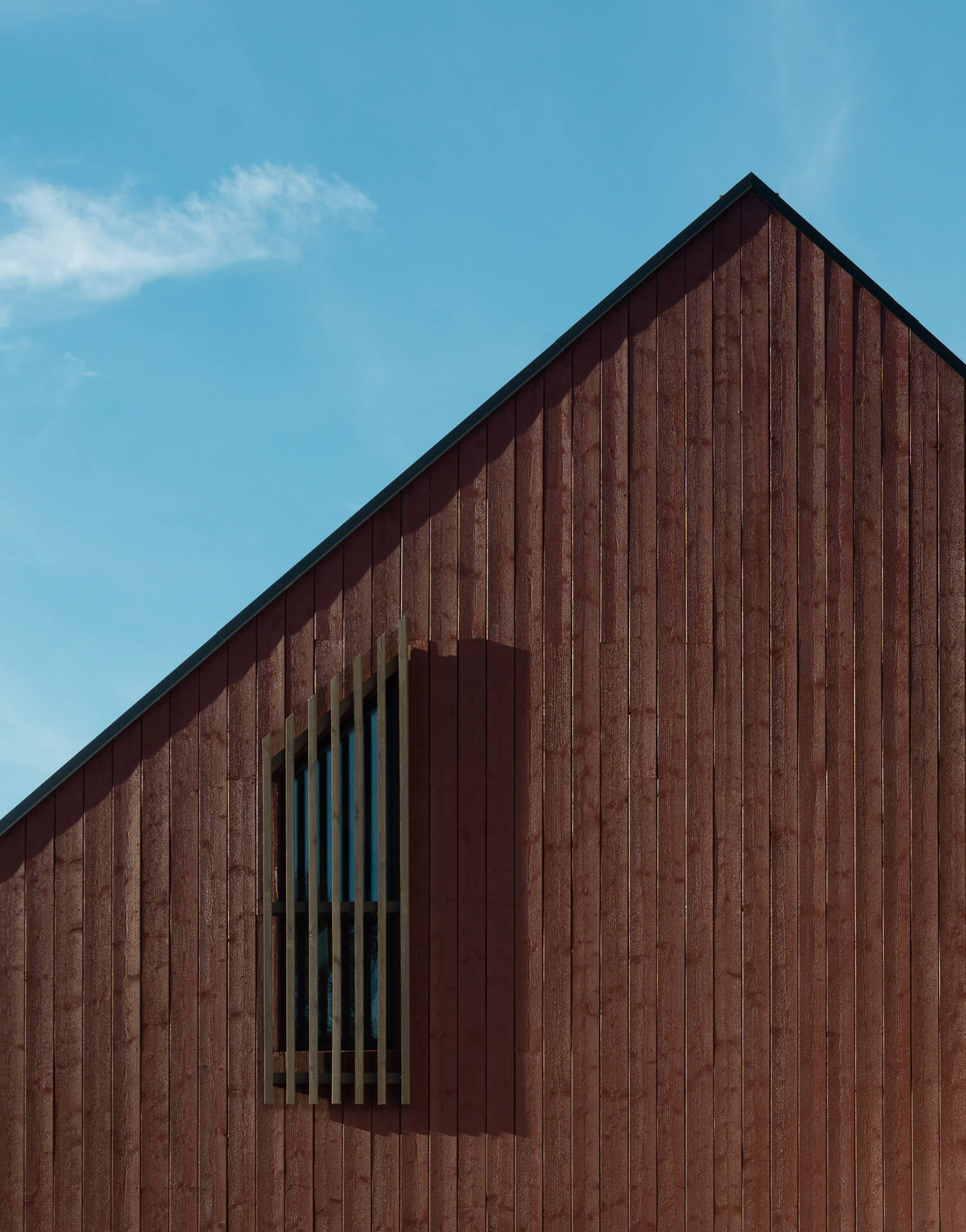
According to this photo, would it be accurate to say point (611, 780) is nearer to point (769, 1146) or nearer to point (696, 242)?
point (769, 1146)

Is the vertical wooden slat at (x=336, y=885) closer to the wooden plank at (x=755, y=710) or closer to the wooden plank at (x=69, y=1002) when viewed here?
the wooden plank at (x=69, y=1002)

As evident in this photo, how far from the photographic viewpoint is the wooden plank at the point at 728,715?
721 cm

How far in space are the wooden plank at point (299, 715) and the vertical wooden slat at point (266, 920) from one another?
16 cm

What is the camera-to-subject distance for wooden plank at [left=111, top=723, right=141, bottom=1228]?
275 inches

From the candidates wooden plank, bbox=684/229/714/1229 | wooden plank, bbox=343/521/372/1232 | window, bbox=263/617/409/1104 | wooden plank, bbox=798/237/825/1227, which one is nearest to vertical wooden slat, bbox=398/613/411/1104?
window, bbox=263/617/409/1104

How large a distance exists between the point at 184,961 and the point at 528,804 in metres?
2.47

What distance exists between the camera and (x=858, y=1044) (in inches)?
289

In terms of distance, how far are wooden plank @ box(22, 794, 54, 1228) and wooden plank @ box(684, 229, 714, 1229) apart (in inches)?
164

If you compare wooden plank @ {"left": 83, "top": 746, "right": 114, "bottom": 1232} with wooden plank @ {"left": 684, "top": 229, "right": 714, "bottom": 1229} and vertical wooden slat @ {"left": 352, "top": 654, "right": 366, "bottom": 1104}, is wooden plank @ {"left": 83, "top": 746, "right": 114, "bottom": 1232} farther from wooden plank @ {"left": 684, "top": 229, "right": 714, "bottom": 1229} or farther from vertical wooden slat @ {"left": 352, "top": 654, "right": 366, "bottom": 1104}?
wooden plank @ {"left": 684, "top": 229, "right": 714, "bottom": 1229}

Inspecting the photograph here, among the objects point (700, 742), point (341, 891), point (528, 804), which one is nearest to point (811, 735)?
point (700, 742)

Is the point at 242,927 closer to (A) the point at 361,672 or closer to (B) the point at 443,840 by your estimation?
(B) the point at 443,840

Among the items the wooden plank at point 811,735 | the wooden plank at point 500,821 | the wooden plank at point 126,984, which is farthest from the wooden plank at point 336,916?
the wooden plank at point 811,735

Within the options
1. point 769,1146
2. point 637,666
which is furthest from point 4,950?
point 769,1146

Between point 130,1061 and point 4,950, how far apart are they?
3.59ft
